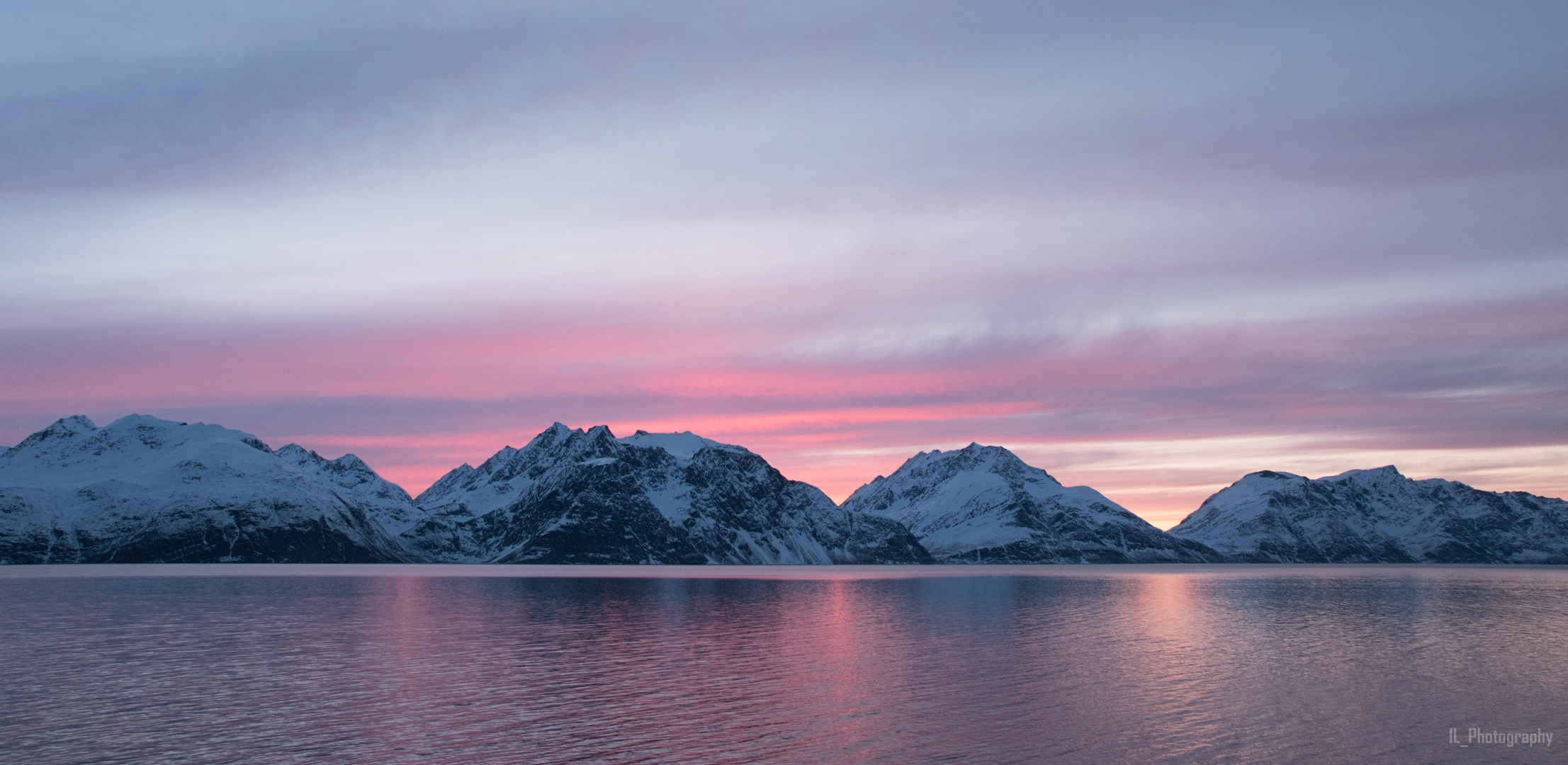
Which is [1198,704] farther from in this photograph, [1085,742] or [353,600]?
[353,600]

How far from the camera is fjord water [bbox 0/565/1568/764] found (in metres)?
44.2

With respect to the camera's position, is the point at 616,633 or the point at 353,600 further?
the point at 353,600

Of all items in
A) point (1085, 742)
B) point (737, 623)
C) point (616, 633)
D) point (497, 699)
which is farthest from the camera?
point (737, 623)

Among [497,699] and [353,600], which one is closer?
[497,699]

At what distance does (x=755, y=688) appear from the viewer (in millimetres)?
60875

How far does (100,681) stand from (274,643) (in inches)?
921

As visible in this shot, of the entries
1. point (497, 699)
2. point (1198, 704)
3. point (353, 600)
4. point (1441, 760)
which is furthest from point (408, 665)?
point (353, 600)

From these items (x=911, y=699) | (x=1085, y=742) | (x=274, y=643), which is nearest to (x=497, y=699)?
(x=911, y=699)

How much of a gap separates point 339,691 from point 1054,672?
45163 millimetres

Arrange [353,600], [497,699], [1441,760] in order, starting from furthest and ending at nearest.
A: [353,600] → [497,699] → [1441,760]

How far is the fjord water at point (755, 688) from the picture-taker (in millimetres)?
44156

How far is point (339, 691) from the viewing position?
5681 cm

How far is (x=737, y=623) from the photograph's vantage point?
357 feet

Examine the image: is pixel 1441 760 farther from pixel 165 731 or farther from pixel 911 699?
pixel 165 731
